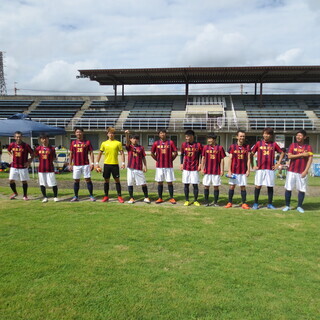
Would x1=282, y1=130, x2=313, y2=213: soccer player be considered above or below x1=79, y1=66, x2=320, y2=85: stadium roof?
below

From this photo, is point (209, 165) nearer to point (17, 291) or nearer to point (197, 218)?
point (197, 218)

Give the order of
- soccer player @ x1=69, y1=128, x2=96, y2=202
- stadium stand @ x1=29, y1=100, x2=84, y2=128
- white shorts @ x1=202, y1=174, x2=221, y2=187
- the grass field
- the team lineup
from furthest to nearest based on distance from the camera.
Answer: stadium stand @ x1=29, y1=100, x2=84, y2=128 < soccer player @ x1=69, y1=128, x2=96, y2=202 < white shorts @ x1=202, y1=174, x2=221, y2=187 < the team lineup < the grass field

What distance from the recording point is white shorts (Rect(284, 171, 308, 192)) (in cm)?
619

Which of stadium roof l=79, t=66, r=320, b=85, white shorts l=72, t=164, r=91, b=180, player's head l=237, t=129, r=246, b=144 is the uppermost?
stadium roof l=79, t=66, r=320, b=85

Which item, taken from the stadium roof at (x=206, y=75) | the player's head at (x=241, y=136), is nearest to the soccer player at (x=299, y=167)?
the player's head at (x=241, y=136)

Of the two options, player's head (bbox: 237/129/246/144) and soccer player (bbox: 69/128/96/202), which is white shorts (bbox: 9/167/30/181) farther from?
player's head (bbox: 237/129/246/144)

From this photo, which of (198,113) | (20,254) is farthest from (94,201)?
(198,113)

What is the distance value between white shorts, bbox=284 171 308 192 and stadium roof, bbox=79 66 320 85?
953 inches

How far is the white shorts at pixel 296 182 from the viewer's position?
6191mm

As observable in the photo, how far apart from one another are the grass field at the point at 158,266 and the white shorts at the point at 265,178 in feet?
3.11

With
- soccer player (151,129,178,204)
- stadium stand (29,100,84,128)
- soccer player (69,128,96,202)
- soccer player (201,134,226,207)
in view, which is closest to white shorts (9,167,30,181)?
soccer player (69,128,96,202)

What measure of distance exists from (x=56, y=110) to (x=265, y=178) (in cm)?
3375

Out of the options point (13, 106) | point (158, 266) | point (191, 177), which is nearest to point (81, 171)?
point (191, 177)

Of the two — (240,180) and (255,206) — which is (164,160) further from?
(255,206)
